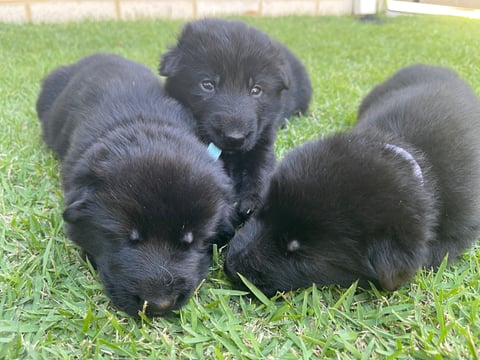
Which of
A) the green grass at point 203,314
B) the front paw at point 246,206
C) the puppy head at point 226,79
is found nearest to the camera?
the green grass at point 203,314

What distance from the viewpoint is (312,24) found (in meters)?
12.2

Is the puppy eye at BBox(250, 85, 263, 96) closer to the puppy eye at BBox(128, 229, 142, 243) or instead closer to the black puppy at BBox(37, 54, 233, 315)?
the black puppy at BBox(37, 54, 233, 315)

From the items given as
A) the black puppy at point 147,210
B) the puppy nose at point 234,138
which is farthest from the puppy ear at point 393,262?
the puppy nose at point 234,138

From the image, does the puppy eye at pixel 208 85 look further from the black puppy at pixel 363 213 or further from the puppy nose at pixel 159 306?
the puppy nose at pixel 159 306

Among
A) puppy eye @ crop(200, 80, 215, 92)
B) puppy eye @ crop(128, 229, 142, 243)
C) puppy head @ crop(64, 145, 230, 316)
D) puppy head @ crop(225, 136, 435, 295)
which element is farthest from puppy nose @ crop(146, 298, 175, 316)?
puppy eye @ crop(200, 80, 215, 92)

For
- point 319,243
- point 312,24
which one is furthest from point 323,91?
point 312,24

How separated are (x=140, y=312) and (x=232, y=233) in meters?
0.83

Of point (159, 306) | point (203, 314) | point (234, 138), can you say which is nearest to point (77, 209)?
point (159, 306)

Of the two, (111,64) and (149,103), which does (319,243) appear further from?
(111,64)

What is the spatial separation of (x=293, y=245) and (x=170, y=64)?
188 cm

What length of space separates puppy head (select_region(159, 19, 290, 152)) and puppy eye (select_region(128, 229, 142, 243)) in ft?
3.74

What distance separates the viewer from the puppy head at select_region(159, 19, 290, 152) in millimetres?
3068

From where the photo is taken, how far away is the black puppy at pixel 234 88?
3.08m

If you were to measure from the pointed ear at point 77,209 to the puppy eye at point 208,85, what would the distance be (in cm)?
145
